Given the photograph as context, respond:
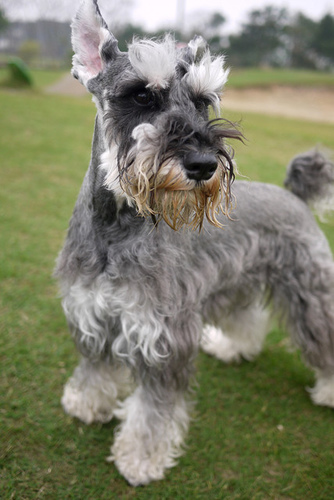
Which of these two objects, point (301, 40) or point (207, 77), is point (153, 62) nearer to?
point (207, 77)

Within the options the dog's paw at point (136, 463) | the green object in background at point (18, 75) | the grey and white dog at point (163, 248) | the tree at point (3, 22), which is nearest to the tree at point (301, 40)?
the tree at point (3, 22)

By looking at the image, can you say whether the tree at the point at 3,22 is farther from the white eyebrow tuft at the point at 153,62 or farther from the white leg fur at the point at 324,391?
the white leg fur at the point at 324,391

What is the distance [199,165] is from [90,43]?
0.99 metres

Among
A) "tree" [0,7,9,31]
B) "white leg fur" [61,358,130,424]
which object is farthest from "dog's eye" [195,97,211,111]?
"tree" [0,7,9,31]

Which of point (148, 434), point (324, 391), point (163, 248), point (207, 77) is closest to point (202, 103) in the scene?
point (207, 77)

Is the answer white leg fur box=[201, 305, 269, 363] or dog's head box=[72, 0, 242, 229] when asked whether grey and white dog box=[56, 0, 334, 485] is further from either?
white leg fur box=[201, 305, 269, 363]

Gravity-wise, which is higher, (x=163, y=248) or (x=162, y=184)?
(x=162, y=184)

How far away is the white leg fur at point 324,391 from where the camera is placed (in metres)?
3.25

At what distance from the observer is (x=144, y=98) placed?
1882 mm

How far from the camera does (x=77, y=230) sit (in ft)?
7.68

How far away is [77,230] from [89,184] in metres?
0.31

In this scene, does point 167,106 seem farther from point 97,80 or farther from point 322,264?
point 322,264

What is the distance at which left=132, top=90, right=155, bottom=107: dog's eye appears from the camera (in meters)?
1.87

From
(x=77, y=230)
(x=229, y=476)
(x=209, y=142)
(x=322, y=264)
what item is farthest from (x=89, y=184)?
(x=229, y=476)
